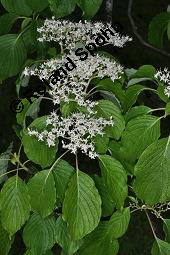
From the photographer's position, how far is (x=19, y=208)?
2.74ft

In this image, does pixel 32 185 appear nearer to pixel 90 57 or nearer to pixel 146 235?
pixel 90 57

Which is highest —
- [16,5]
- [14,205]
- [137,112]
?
[16,5]

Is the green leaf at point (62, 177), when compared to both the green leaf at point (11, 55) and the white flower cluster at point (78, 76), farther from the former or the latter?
the green leaf at point (11, 55)

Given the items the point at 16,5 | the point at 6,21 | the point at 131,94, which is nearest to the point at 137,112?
the point at 131,94

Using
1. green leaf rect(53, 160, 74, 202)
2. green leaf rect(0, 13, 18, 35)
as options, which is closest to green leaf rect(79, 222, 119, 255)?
green leaf rect(53, 160, 74, 202)

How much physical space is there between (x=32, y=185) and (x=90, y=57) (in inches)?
8.9

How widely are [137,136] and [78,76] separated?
0.13 metres

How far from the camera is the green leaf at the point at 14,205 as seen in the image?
0.84 m

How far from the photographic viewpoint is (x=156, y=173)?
2.49ft

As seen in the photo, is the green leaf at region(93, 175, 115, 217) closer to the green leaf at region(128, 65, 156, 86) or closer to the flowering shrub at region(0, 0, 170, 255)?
the flowering shrub at region(0, 0, 170, 255)

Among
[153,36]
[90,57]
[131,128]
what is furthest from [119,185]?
[153,36]

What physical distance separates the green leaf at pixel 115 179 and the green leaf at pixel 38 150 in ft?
0.26

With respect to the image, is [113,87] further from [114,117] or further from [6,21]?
[6,21]

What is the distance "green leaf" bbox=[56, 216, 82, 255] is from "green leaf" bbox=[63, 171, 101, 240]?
0.09 metres
